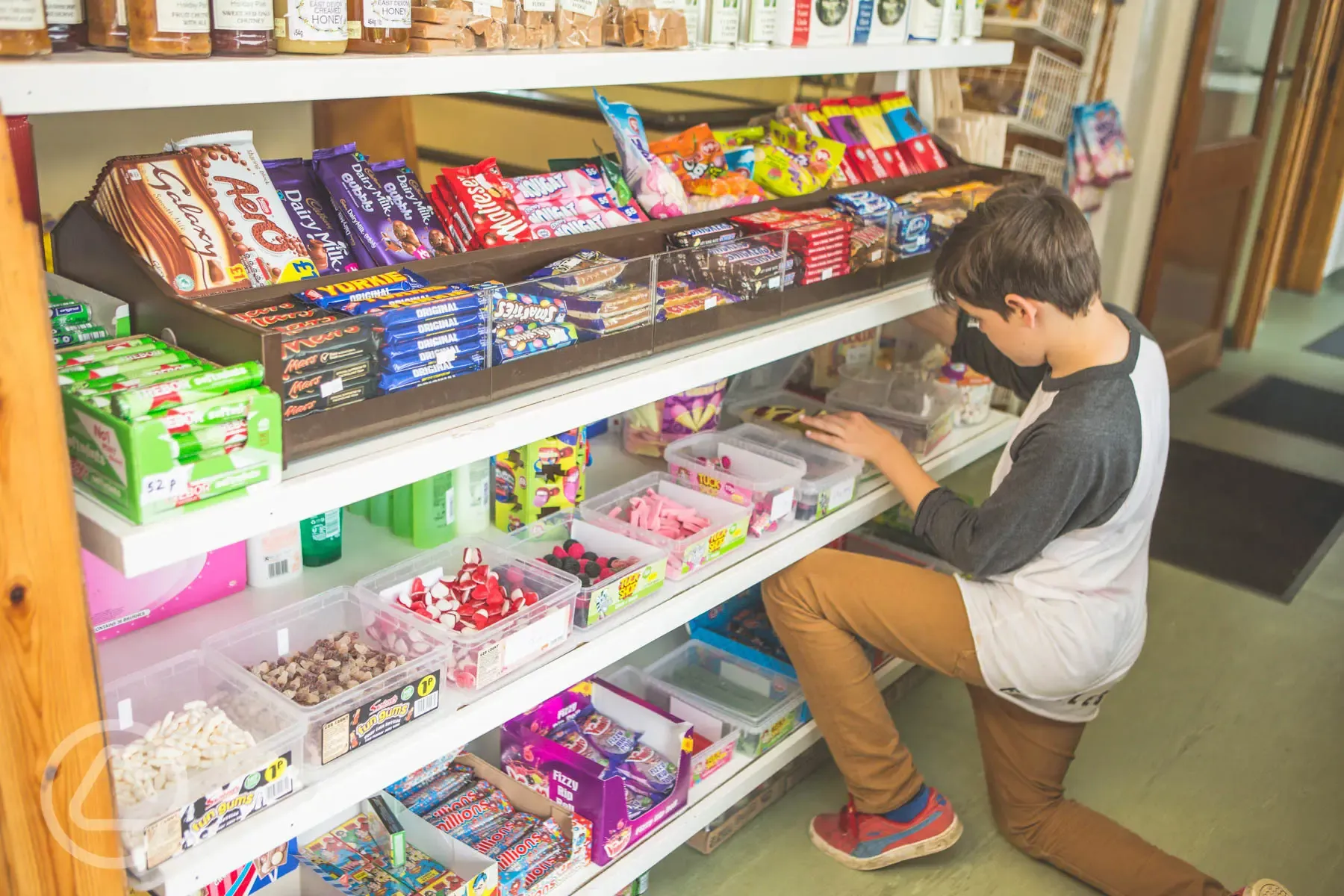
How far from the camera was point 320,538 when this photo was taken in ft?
6.72

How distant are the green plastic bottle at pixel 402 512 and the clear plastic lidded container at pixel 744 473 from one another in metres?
0.60

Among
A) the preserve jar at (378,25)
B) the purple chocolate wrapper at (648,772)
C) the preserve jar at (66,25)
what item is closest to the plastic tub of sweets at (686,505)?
the purple chocolate wrapper at (648,772)

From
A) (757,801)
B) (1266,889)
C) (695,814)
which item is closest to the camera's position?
(1266,889)

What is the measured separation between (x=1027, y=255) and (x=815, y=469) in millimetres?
741

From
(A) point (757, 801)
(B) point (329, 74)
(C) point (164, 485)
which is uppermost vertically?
(B) point (329, 74)

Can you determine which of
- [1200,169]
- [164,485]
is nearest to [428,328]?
[164,485]

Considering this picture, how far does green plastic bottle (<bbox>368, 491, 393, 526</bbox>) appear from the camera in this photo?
2209 mm

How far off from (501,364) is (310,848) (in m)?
0.97

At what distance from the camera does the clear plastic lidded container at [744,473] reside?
2.40 m

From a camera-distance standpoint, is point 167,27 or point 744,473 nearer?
point 167,27

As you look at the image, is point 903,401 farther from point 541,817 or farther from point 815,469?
point 541,817

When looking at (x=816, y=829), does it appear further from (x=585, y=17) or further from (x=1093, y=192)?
(x=1093, y=192)

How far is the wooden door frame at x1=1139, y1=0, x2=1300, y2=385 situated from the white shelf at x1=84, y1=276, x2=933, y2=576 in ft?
10.9

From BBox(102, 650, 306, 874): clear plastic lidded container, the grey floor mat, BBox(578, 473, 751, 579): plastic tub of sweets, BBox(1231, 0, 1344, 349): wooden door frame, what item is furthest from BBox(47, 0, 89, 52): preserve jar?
BBox(1231, 0, 1344, 349): wooden door frame
